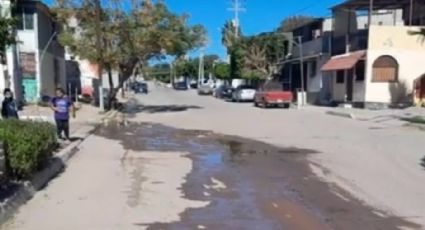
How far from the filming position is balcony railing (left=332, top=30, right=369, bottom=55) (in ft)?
133

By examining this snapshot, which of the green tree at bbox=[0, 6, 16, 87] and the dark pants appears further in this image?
the dark pants

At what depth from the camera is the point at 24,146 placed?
32.7 feet

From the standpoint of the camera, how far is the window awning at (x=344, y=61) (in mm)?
39500

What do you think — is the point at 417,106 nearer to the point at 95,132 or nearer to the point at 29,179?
the point at 95,132

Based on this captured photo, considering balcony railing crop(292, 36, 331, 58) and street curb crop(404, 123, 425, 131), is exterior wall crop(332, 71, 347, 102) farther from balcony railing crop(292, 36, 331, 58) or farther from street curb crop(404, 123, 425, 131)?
street curb crop(404, 123, 425, 131)

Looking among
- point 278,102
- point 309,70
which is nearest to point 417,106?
point 278,102

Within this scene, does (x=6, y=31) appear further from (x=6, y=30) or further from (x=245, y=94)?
(x=245, y=94)

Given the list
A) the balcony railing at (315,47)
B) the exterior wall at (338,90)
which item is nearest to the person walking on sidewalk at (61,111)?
the exterior wall at (338,90)

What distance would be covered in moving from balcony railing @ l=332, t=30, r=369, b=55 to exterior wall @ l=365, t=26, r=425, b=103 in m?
0.97

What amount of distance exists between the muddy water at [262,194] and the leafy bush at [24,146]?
254 cm

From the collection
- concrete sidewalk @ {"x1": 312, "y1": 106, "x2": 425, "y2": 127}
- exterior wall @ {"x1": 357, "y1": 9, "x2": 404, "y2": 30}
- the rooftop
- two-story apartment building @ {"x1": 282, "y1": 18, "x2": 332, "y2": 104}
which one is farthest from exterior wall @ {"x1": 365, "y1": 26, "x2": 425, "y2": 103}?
exterior wall @ {"x1": 357, "y1": 9, "x2": 404, "y2": 30}

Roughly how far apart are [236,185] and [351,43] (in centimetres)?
3331

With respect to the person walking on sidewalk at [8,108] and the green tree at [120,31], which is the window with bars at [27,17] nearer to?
the green tree at [120,31]

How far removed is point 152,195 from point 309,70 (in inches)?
1752
